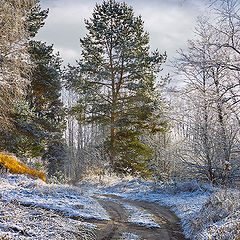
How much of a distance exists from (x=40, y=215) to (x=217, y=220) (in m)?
3.43

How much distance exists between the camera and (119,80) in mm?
17031

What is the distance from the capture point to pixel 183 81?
30.5 feet

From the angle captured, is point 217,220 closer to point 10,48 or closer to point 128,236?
point 128,236

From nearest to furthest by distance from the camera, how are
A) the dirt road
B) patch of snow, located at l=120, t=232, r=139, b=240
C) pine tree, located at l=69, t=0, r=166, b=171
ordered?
patch of snow, located at l=120, t=232, r=139, b=240, the dirt road, pine tree, located at l=69, t=0, r=166, b=171

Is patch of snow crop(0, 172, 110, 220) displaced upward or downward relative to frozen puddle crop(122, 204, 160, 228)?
upward

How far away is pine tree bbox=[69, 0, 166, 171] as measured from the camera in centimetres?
1620

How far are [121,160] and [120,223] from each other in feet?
41.0

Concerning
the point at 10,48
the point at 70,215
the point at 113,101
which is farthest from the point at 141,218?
the point at 113,101

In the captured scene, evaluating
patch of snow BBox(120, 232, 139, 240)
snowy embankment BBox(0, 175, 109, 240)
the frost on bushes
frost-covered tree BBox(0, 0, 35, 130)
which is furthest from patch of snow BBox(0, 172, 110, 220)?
frost-covered tree BBox(0, 0, 35, 130)

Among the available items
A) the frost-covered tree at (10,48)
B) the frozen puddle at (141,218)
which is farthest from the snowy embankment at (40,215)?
the frost-covered tree at (10,48)

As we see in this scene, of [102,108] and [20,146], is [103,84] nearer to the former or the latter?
[102,108]

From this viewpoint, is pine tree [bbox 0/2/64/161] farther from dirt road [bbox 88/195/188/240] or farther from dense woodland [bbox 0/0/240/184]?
dirt road [bbox 88/195/188/240]

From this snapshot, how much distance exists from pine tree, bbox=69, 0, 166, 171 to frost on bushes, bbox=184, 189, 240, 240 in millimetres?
11144

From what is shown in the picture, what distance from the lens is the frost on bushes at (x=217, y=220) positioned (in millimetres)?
3384
